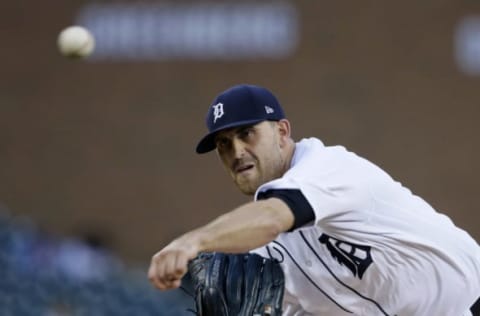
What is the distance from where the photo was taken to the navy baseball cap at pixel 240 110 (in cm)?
403

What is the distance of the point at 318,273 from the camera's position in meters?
4.19

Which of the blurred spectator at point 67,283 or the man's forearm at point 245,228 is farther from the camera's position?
the blurred spectator at point 67,283

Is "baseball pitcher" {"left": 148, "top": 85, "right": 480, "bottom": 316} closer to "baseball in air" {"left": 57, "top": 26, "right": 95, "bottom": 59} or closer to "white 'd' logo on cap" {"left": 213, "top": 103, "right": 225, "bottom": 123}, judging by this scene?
"white 'd' logo on cap" {"left": 213, "top": 103, "right": 225, "bottom": 123}

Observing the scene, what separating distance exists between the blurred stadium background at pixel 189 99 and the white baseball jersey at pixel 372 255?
9.75m

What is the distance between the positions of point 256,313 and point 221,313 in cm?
15

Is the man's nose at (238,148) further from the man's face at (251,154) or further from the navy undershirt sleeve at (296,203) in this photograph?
the navy undershirt sleeve at (296,203)

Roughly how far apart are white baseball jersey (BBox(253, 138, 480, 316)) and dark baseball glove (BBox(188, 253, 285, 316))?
14cm

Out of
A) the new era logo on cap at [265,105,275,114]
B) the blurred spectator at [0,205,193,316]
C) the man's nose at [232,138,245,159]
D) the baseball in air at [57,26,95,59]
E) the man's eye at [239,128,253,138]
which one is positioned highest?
the baseball in air at [57,26,95,59]

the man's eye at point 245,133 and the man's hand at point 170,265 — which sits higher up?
the man's eye at point 245,133

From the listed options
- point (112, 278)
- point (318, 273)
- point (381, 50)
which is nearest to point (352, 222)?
point (318, 273)

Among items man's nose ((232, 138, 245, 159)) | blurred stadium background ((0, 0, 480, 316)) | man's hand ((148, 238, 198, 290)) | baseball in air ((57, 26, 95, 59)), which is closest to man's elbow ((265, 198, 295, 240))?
man's hand ((148, 238, 198, 290))

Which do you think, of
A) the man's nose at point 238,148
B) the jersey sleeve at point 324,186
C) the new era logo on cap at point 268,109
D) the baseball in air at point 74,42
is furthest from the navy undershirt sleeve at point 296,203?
the baseball in air at point 74,42

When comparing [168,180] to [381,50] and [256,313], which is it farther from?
[256,313]

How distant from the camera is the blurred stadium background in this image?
1445 cm
